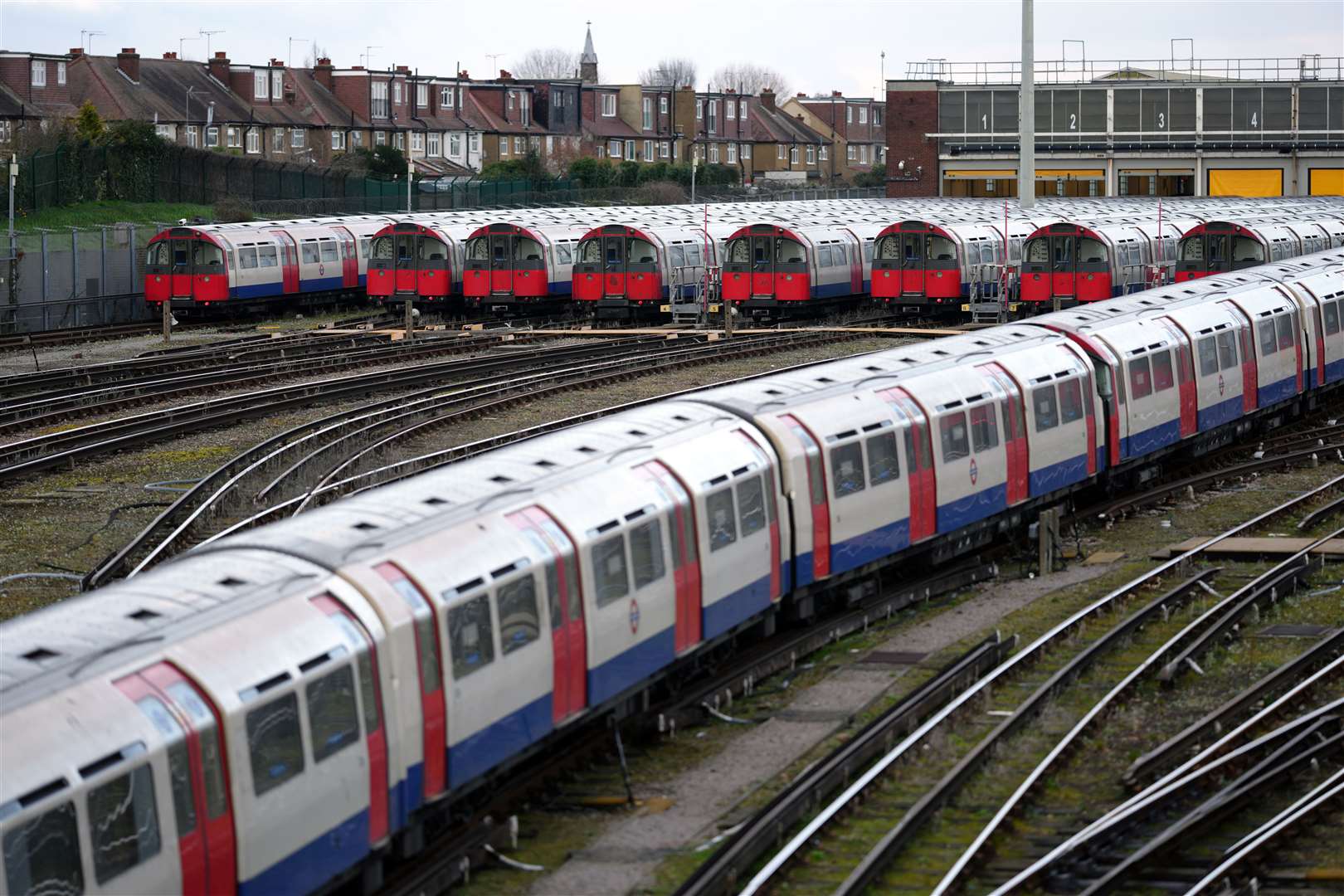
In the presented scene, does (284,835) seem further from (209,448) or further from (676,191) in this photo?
(676,191)

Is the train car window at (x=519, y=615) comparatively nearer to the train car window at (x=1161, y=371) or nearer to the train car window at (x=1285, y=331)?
the train car window at (x=1161, y=371)

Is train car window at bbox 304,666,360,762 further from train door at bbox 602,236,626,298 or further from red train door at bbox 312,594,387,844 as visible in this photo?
train door at bbox 602,236,626,298

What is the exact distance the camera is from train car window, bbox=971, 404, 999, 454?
21.6 metres

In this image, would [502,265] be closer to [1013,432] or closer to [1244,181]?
[1013,432]

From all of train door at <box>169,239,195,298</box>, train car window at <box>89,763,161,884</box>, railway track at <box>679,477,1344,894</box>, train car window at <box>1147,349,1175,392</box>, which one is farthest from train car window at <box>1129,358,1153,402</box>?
train door at <box>169,239,195,298</box>

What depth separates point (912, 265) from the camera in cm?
5112

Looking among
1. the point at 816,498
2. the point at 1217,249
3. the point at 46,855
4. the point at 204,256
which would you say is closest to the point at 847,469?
the point at 816,498

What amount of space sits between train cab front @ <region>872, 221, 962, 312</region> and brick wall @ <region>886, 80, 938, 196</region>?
2073 inches

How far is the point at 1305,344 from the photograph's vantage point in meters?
32.7

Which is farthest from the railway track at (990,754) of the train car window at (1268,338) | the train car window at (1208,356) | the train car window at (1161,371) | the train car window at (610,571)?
the train car window at (1268,338)

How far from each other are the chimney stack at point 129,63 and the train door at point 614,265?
51.8 meters

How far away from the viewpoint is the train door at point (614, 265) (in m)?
51.2

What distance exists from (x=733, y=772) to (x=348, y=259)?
44037 millimetres

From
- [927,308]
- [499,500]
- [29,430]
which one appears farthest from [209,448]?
[927,308]
